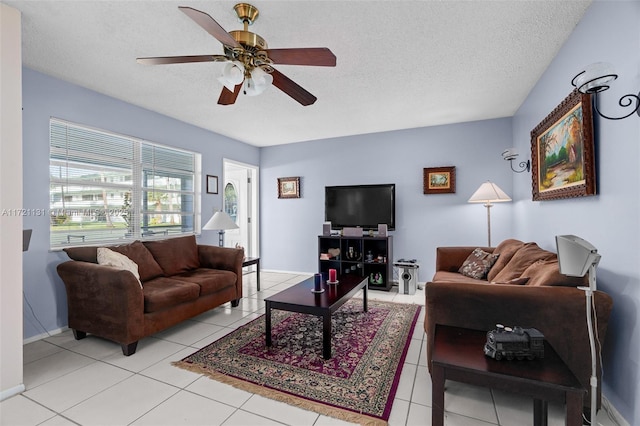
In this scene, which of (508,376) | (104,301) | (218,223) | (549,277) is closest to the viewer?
(508,376)

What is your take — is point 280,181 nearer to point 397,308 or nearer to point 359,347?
point 397,308

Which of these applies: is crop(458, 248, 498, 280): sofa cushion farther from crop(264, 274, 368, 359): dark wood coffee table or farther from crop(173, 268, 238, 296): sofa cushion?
crop(173, 268, 238, 296): sofa cushion

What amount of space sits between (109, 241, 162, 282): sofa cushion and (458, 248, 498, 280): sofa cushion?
11.3ft

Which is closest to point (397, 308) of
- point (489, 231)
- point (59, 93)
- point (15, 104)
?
point (489, 231)

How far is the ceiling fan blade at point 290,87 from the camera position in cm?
211

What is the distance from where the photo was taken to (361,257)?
468cm

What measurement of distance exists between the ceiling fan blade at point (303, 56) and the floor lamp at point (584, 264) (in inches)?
62.1

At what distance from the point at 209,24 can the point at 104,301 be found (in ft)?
7.82

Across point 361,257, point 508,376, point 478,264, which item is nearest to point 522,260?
point 478,264

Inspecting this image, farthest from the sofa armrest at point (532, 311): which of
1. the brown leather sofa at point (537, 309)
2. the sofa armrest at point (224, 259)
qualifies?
the sofa armrest at point (224, 259)

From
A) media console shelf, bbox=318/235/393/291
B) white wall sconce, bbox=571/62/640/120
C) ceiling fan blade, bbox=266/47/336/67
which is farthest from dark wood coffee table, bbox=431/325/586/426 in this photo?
media console shelf, bbox=318/235/393/291

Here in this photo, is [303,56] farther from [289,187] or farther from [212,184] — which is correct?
[289,187]

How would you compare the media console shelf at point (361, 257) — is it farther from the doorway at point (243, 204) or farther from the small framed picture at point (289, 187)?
the doorway at point (243, 204)

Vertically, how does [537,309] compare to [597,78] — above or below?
below
